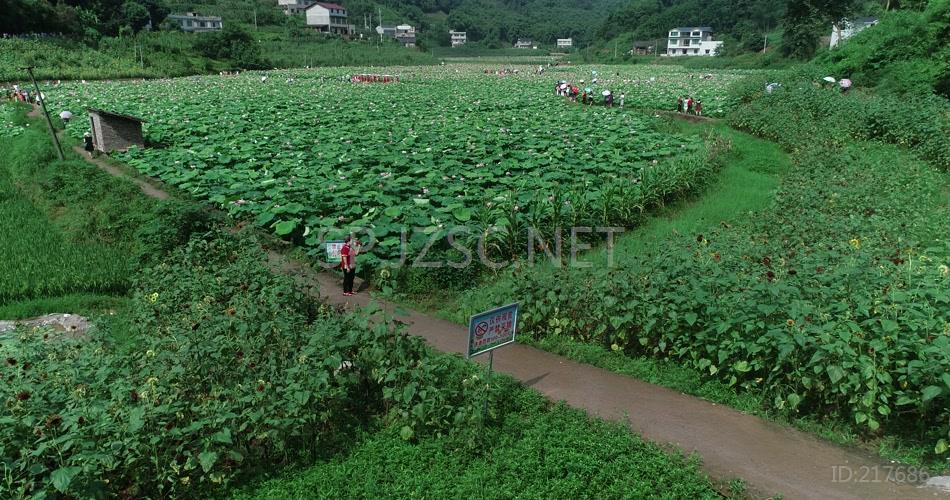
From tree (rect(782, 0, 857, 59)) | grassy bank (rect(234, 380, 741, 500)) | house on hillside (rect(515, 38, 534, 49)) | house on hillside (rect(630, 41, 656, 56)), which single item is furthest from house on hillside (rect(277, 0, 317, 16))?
grassy bank (rect(234, 380, 741, 500))

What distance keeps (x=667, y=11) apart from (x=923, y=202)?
98287 millimetres

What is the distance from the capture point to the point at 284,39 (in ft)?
238

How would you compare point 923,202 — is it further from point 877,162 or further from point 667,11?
point 667,11

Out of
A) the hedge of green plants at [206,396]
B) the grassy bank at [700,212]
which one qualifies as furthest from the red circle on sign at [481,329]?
the grassy bank at [700,212]

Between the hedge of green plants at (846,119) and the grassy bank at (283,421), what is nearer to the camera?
the grassy bank at (283,421)

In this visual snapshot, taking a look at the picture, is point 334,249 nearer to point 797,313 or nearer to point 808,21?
point 797,313

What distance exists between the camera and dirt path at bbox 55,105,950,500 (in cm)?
457

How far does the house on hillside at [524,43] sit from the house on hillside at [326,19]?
46815 mm

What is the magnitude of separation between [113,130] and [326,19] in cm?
7919

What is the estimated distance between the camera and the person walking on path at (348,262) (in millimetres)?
8594

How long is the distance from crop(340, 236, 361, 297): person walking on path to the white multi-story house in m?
83.1

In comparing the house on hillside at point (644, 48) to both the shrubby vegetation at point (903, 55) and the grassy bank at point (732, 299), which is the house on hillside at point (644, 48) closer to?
the shrubby vegetation at point (903, 55)

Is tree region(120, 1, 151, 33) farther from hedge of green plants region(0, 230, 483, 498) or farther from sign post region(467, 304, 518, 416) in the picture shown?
sign post region(467, 304, 518, 416)

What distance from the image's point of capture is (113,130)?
16844 mm
